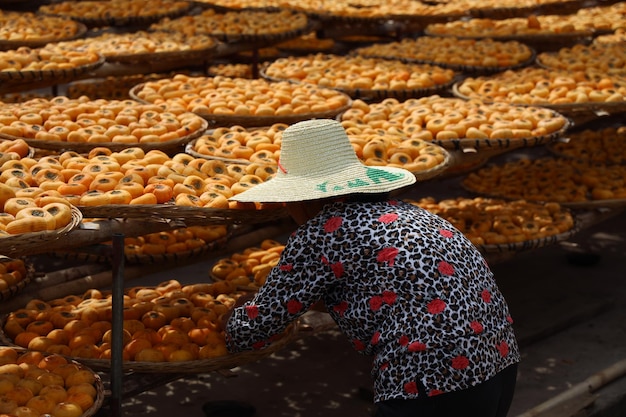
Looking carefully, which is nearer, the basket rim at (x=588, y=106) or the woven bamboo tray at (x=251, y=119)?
the woven bamboo tray at (x=251, y=119)

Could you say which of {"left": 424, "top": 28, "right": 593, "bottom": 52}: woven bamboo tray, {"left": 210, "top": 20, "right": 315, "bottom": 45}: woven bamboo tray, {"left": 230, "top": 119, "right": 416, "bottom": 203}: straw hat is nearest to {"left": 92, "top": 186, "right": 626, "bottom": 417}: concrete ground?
{"left": 230, "top": 119, "right": 416, "bottom": 203}: straw hat

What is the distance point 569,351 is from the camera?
17.1 feet

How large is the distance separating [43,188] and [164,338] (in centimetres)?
68

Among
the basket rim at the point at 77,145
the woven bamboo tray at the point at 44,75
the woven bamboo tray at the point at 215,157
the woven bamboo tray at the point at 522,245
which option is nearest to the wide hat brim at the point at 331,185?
the woven bamboo tray at the point at 215,157

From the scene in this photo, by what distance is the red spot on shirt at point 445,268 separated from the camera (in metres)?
2.74

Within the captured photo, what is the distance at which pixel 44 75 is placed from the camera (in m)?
5.33

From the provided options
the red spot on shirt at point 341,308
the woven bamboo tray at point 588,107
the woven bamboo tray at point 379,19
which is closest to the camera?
the red spot on shirt at point 341,308

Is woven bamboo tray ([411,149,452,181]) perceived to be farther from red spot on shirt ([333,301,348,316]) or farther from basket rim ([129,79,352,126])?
red spot on shirt ([333,301,348,316])

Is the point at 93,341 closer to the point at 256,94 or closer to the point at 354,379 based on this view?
the point at 354,379

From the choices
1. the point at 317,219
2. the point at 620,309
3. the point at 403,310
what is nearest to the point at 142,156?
the point at 317,219

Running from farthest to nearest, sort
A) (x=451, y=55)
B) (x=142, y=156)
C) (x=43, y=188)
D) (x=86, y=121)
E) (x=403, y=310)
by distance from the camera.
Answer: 1. (x=451, y=55)
2. (x=86, y=121)
3. (x=142, y=156)
4. (x=43, y=188)
5. (x=403, y=310)

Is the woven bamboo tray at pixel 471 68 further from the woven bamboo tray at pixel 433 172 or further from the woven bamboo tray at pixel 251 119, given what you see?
the woven bamboo tray at pixel 433 172

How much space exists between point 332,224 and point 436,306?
1.19ft

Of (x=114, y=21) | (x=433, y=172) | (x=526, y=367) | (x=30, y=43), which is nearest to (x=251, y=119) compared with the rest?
(x=433, y=172)
